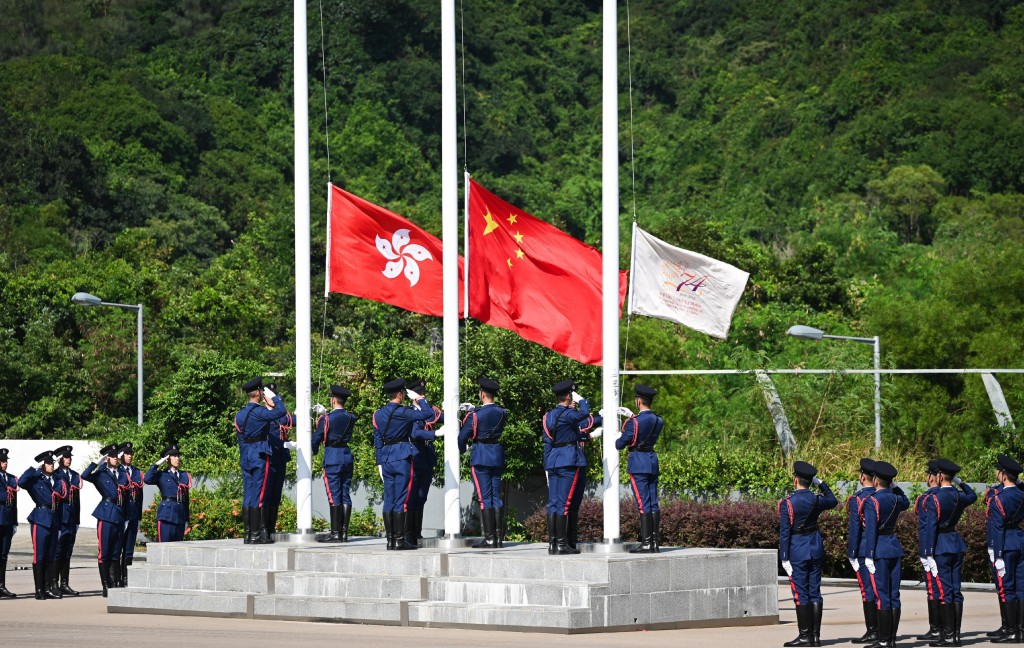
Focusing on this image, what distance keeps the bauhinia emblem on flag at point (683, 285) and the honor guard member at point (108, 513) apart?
22.7 feet

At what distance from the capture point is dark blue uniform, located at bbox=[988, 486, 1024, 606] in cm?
1566

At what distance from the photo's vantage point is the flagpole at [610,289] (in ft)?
53.5

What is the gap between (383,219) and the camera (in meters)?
18.6

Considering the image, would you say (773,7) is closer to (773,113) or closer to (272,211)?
(773,113)

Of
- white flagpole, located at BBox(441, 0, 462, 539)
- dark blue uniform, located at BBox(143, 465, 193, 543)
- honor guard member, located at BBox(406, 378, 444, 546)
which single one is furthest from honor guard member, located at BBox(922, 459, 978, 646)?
dark blue uniform, located at BBox(143, 465, 193, 543)

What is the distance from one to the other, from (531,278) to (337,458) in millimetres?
3025

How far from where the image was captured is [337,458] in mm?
19281

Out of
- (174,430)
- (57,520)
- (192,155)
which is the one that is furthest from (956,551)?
(192,155)

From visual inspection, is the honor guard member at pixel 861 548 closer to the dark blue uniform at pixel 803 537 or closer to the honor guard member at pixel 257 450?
the dark blue uniform at pixel 803 537

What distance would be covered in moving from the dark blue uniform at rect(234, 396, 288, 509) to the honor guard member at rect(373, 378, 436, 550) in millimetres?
1187

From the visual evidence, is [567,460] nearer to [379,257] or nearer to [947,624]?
[379,257]

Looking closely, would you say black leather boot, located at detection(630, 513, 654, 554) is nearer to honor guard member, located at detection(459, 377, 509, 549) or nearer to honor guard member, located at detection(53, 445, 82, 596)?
honor guard member, located at detection(459, 377, 509, 549)

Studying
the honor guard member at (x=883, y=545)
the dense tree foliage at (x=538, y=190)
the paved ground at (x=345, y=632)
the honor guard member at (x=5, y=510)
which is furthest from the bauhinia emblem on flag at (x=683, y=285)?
the honor guard member at (x=5, y=510)

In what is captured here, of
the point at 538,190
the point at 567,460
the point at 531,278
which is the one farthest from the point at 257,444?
the point at 538,190
